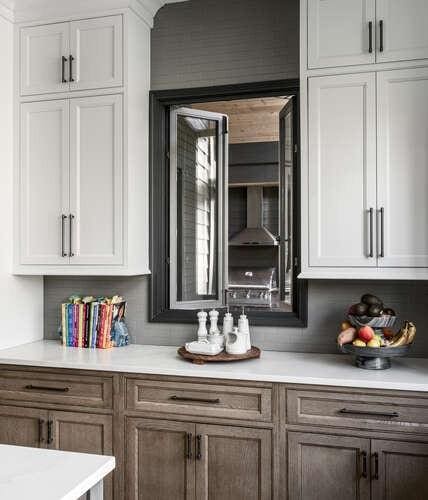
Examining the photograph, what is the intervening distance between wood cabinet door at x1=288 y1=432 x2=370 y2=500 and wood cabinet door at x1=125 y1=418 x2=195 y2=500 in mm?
484

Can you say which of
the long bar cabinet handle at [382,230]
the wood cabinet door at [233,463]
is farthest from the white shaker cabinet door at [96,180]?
the long bar cabinet handle at [382,230]

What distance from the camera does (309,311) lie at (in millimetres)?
2945

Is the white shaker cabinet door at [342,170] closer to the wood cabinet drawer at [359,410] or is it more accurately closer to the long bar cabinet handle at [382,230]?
the long bar cabinet handle at [382,230]

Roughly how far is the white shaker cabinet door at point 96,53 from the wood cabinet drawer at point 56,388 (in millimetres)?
1556

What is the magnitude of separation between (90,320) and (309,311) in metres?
1.24

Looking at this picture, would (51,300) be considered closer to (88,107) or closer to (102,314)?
(102,314)

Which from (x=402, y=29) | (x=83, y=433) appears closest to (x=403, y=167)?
(x=402, y=29)

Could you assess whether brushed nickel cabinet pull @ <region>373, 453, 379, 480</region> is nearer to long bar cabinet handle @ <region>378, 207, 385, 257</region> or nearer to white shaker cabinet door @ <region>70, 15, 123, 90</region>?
long bar cabinet handle @ <region>378, 207, 385, 257</region>

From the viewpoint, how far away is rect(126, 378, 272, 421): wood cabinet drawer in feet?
8.02

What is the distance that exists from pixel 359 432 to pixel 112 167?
1.80 m

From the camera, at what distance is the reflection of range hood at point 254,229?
10.6 feet

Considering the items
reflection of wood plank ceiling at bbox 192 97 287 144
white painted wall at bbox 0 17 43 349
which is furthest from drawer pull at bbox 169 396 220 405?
reflection of wood plank ceiling at bbox 192 97 287 144

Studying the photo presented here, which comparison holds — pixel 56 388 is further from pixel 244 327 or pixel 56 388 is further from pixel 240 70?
pixel 240 70

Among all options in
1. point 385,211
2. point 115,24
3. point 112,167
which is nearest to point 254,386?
point 385,211
